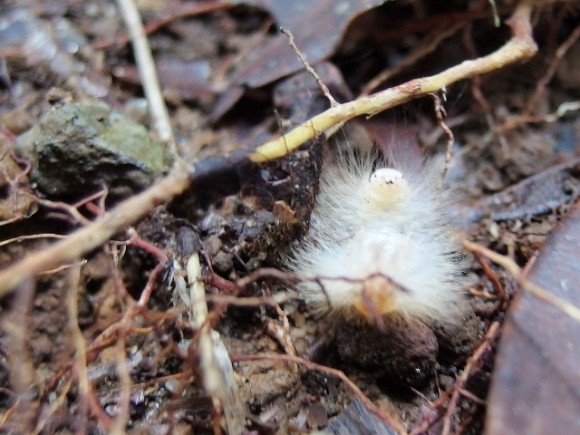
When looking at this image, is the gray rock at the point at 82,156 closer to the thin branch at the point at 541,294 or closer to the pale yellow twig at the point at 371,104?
the pale yellow twig at the point at 371,104

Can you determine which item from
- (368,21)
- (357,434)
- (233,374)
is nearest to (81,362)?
(233,374)

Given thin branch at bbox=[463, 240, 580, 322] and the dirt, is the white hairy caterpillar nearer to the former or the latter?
the dirt

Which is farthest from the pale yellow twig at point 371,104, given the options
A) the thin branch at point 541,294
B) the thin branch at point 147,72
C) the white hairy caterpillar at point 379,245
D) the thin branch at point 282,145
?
the thin branch at point 541,294

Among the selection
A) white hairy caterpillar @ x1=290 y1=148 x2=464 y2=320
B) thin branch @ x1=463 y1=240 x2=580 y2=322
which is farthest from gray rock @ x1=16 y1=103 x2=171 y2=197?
thin branch @ x1=463 y1=240 x2=580 y2=322

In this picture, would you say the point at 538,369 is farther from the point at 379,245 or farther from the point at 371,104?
the point at 371,104

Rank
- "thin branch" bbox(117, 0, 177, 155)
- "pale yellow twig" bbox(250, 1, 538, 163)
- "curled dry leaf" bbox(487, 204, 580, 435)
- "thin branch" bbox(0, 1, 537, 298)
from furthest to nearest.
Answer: "thin branch" bbox(117, 0, 177, 155), "pale yellow twig" bbox(250, 1, 538, 163), "thin branch" bbox(0, 1, 537, 298), "curled dry leaf" bbox(487, 204, 580, 435)

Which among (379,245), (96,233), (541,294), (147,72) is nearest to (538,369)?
(541,294)
